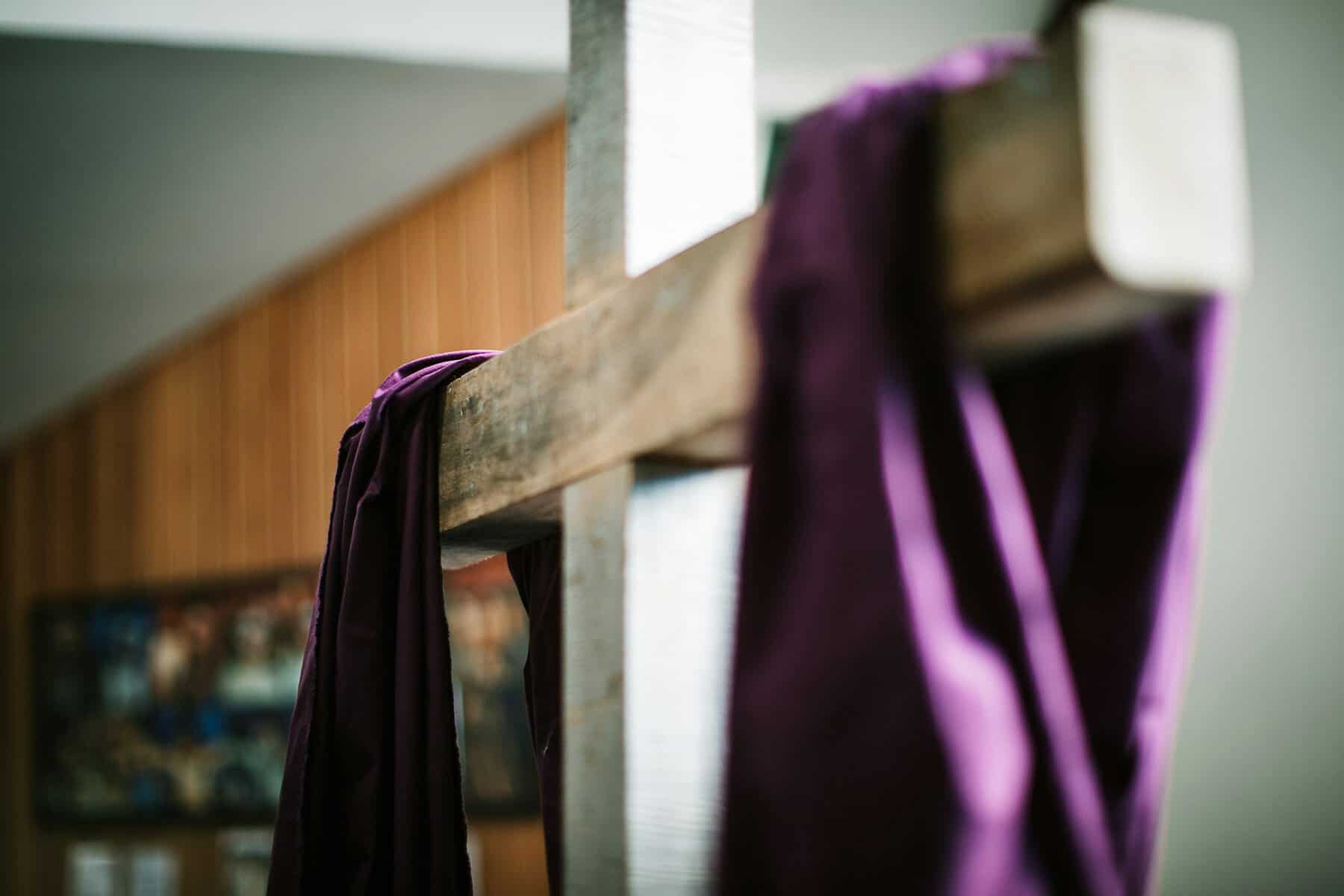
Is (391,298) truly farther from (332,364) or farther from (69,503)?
(69,503)

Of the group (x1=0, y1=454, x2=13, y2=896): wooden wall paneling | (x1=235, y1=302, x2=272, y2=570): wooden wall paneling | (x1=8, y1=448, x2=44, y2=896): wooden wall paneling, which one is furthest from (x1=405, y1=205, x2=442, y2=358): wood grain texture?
(x1=0, y1=454, x2=13, y2=896): wooden wall paneling

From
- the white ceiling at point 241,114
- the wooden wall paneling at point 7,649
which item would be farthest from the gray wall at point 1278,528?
the wooden wall paneling at point 7,649

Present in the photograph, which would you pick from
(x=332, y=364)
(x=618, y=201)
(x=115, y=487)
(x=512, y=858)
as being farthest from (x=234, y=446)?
(x=618, y=201)

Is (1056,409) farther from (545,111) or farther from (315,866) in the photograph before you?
(545,111)

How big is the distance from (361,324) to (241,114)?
2.69ft

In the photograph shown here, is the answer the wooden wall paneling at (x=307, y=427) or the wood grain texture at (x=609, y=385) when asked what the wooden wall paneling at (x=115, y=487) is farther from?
the wood grain texture at (x=609, y=385)

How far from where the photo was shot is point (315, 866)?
778 millimetres

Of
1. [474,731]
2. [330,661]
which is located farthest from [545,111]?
[330,661]

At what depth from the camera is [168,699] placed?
12.4ft

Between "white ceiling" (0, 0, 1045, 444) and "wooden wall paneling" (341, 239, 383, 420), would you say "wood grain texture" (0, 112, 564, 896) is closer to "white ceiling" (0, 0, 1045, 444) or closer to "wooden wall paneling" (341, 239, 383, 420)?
"wooden wall paneling" (341, 239, 383, 420)

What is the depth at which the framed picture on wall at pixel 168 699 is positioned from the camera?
3.55 metres

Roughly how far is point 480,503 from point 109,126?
2452 millimetres

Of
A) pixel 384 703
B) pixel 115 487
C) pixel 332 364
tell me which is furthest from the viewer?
pixel 115 487

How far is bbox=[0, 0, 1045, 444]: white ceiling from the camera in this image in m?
2.41
